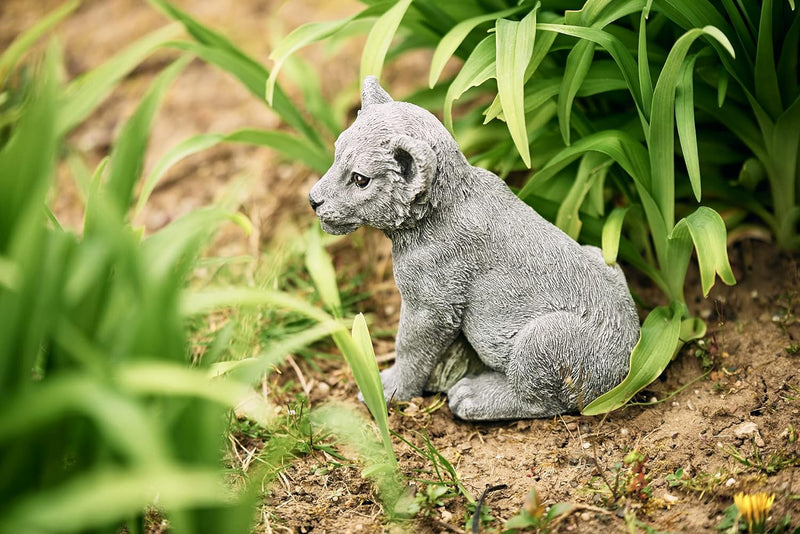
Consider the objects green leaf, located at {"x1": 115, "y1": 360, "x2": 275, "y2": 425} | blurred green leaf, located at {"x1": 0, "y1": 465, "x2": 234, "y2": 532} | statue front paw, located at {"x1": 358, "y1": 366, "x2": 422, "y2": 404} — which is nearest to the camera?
blurred green leaf, located at {"x1": 0, "y1": 465, "x2": 234, "y2": 532}

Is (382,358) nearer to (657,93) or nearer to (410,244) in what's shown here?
(410,244)

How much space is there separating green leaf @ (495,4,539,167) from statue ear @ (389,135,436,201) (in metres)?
0.28

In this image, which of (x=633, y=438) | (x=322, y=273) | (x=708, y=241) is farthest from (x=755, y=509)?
(x=322, y=273)

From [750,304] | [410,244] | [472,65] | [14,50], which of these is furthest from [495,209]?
[14,50]

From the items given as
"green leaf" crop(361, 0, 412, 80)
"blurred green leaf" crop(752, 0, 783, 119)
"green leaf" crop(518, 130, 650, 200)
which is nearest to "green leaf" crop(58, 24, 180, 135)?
"green leaf" crop(361, 0, 412, 80)

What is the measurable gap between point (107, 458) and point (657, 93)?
1840 mm

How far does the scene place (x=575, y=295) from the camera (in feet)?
7.66

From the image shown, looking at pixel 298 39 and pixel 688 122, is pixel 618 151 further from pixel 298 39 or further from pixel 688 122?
pixel 298 39

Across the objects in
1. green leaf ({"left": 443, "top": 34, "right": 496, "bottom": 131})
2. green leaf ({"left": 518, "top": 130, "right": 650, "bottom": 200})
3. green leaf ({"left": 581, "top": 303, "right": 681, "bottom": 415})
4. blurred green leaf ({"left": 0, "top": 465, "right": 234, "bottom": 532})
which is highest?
green leaf ({"left": 443, "top": 34, "right": 496, "bottom": 131})

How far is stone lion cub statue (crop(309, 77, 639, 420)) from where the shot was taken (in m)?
2.25

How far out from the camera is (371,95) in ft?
7.80

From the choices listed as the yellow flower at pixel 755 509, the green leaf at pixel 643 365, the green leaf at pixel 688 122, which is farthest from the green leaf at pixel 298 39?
the yellow flower at pixel 755 509

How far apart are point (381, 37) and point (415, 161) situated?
68 cm

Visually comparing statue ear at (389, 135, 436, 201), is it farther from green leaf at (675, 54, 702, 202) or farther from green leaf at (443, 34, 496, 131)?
green leaf at (675, 54, 702, 202)
